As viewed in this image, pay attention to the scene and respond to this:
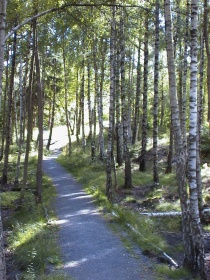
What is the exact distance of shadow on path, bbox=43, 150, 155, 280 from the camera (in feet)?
23.7

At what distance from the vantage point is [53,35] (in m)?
15.0

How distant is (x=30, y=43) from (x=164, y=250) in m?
11.0

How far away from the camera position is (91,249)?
28.0 ft

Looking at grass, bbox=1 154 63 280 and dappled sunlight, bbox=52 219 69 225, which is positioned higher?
grass, bbox=1 154 63 280

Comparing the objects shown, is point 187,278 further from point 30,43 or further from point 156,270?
point 30,43

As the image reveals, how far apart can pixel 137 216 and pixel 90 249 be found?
9.76 ft

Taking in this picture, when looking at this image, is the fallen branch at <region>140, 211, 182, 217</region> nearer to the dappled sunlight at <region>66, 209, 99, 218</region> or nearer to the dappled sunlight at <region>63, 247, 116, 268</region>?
the dappled sunlight at <region>66, 209, 99, 218</region>

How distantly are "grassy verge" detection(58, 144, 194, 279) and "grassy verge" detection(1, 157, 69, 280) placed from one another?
199 cm

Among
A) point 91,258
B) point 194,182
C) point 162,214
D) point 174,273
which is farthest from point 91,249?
point 162,214

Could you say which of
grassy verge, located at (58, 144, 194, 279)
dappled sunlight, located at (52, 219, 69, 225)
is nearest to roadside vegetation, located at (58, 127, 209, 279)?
grassy verge, located at (58, 144, 194, 279)

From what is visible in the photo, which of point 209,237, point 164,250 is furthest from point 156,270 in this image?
point 209,237

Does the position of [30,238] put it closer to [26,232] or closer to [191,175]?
[26,232]

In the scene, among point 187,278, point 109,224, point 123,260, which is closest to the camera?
point 187,278

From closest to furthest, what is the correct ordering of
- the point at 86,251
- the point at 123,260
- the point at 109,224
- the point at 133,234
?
1. the point at 123,260
2. the point at 86,251
3. the point at 133,234
4. the point at 109,224
